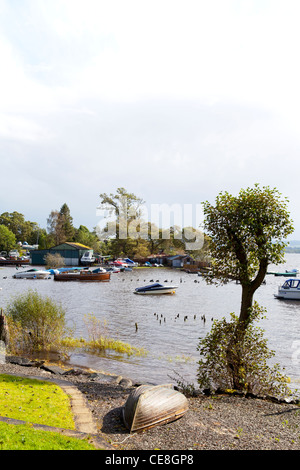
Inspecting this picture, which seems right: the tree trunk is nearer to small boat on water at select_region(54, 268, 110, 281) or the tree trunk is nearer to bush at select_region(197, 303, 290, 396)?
bush at select_region(197, 303, 290, 396)

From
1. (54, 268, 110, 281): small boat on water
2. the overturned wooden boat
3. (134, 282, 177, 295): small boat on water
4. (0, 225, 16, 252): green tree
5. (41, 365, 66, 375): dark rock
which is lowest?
(134, 282, 177, 295): small boat on water

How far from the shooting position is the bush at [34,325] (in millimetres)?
18922

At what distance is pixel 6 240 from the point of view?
119m

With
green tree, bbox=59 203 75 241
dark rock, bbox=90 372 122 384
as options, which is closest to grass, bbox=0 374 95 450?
dark rock, bbox=90 372 122 384

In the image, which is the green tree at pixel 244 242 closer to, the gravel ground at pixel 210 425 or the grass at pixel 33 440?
the gravel ground at pixel 210 425

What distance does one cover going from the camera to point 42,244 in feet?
401

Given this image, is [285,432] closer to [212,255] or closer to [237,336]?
[237,336]

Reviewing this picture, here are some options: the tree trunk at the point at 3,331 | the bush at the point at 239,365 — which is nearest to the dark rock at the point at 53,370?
the tree trunk at the point at 3,331

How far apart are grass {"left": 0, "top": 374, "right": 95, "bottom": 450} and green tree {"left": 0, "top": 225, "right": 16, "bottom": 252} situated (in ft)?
374

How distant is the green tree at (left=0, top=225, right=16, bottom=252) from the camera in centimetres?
11750

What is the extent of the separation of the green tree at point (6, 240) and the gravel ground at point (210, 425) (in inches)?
4527

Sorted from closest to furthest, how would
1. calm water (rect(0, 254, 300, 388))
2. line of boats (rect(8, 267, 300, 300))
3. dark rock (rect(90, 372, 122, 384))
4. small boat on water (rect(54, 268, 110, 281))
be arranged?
dark rock (rect(90, 372, 122, 384)) → calm water (rect(0, 254, 300, 388)) → line of boats (rect(8, 267, 300, 300)) → small boat on water (rect(54, 268, 110, 281))
